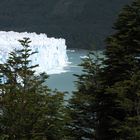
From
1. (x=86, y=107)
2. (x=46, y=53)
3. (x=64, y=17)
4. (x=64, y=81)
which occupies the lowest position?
(x=86, y=107)

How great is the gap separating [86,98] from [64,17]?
107 m

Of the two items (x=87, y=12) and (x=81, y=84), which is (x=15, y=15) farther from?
(x=81, y=84)

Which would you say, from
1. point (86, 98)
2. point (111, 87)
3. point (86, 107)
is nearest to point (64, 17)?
point (86, 107)

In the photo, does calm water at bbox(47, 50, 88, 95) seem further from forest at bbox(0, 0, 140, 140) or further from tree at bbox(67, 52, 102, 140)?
forest at bbox(0, 0, 140, 140)

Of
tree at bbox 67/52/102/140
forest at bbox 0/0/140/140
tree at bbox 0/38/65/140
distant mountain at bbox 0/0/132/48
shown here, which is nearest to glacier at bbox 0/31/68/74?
tree at bbox 67/52/102/140

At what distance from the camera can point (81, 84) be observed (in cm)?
711

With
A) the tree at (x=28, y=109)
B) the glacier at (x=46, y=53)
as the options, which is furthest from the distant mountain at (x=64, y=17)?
the tree at (x=28, y=109)

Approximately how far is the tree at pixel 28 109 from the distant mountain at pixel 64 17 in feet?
257

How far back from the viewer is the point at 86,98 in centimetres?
660

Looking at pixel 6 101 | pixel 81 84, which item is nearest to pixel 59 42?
pixel 81 84

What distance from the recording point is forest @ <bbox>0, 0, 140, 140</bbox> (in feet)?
15.3

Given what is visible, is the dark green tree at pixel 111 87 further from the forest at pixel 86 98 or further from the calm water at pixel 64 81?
the calm water at pixel 64 81

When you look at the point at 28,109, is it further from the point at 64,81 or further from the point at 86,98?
the point at 64,81

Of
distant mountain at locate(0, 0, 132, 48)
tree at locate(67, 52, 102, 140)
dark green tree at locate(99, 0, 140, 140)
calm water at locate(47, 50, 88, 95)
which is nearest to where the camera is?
dark green tree at locate(99, 0, 140, 140)
